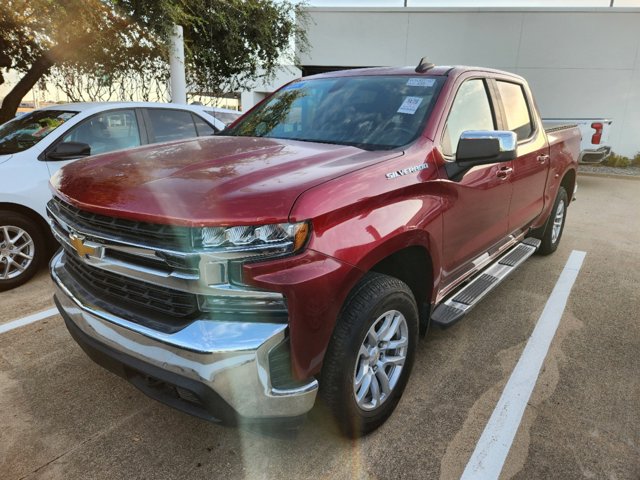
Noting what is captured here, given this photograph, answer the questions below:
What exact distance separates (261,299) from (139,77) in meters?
10.8

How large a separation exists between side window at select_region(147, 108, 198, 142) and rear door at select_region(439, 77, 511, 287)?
326 cm

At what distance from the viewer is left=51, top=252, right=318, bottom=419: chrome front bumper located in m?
1.76

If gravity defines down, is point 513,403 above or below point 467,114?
below

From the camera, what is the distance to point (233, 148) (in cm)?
274

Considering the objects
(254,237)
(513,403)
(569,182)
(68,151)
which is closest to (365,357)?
(254,237)

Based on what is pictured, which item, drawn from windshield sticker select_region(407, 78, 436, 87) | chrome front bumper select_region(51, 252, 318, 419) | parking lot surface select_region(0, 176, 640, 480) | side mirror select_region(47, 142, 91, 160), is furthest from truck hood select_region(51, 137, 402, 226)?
side mirror select_region(47, 142, 91, 160)

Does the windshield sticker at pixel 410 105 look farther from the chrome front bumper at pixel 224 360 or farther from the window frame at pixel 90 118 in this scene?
the window frame at pixel 90 118

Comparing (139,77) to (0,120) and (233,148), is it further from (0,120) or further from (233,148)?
(233,148)

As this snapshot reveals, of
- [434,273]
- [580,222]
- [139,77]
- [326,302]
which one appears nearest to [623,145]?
[580,222]

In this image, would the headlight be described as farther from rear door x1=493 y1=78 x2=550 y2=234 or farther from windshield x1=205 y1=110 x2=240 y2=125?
windshield x1=205 y1=110 x2=240 y2=125

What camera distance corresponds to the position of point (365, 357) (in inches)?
90.9

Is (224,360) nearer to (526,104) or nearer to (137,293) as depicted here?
(137,293)

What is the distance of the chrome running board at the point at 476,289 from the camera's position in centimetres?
292

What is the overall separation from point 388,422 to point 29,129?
177 inches
